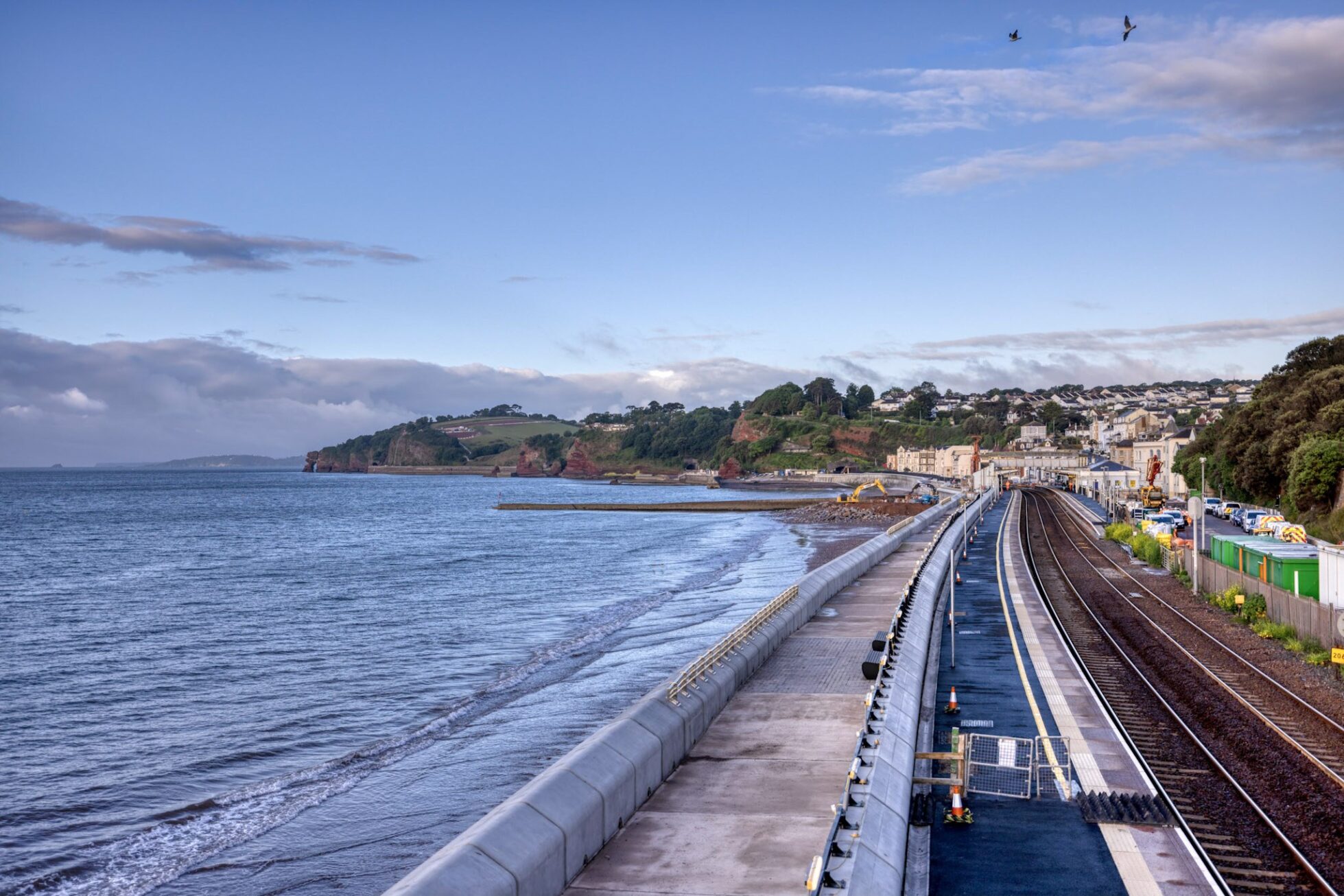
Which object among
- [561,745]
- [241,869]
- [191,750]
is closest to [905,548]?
[561,745]

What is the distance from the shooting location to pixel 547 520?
127375 mm

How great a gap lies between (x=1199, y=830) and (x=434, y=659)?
1064 inches

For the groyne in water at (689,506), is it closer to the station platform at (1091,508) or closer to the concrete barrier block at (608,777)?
Result: the station platform at (1091,508)

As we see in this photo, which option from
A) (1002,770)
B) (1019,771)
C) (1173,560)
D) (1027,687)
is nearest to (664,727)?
(1002,770)

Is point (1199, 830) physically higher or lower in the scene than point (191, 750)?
higher

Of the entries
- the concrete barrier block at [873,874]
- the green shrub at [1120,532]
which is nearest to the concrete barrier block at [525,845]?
the concrete barrier block at [873,874]

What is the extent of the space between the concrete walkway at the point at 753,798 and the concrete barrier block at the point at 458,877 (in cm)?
166

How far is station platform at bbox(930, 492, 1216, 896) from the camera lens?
1400 centimetres

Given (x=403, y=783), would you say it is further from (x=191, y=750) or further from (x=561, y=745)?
(x=191, y=750)

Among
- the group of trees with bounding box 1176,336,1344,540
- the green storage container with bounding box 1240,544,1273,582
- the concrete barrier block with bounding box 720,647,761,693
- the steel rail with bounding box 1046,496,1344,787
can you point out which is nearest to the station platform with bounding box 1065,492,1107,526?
the group of trees with bounding box 1176,336,1344,540

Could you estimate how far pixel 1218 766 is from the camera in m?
18.7

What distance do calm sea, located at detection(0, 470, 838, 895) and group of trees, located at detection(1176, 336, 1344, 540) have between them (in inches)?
1226

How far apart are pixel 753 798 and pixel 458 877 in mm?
6054

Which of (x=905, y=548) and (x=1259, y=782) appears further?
(x=905, y=548)
